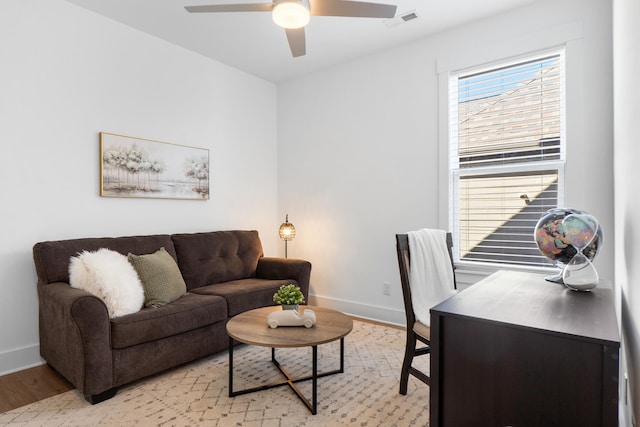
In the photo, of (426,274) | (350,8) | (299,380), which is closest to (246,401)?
(299,380)

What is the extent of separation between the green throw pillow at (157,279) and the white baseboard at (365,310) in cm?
180

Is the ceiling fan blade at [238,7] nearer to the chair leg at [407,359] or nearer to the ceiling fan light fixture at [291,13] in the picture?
the ceiling fan light fixture at [291,13]

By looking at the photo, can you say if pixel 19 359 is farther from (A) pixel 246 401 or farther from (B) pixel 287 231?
(B) pixel 287 231

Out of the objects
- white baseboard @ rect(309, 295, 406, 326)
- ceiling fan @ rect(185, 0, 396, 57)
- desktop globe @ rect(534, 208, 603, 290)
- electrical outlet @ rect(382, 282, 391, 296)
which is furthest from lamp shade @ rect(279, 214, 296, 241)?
desktop globe @ rect(534, 208, 603, 290)

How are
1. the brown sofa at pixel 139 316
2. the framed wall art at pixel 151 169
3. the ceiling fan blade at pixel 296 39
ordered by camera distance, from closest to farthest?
the brown sofa at pixel 139 316, the ceiling fan blade at pixel 296 39, the framed wall art at pixel 151 169

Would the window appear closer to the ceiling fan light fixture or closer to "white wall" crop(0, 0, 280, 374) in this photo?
the ceiling fan light fixture

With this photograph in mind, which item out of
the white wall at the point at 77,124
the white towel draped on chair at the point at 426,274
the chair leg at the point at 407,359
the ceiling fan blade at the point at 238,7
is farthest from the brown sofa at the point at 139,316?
the ceiling fan blade at the point at 238,7

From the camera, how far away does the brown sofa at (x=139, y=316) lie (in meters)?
2.12

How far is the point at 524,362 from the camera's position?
1.08 metres

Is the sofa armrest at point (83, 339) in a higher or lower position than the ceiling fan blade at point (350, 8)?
lower

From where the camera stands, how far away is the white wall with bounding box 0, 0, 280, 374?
2.59 m

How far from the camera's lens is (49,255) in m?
2.52

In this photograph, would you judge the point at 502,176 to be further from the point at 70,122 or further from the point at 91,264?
the point at 70,122

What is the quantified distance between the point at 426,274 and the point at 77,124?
290 cm
